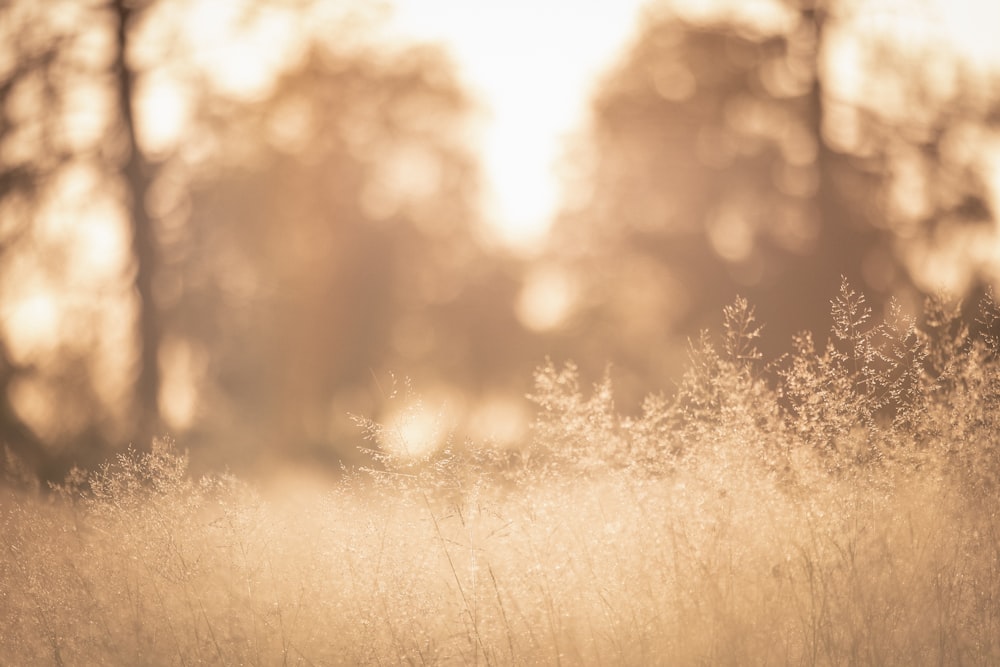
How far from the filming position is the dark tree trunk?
1119 cm

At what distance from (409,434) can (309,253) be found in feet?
38.8

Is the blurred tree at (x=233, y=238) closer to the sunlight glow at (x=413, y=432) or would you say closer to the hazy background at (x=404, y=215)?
the hazy background at (x=404, y=215)

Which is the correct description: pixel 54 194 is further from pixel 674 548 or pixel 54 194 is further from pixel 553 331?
pixel 674 548

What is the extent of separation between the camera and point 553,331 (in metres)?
14.2

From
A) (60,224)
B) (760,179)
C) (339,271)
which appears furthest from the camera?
(339,271)

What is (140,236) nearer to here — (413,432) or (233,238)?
(233,238)

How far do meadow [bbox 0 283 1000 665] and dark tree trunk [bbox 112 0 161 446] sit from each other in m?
7.31

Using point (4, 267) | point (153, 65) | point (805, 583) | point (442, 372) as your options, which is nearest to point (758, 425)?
point (805, 583)

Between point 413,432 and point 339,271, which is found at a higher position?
point 339,271

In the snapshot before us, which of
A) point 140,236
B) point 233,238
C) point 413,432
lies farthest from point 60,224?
point 413,432

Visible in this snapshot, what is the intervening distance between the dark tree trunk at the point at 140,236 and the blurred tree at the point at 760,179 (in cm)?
597

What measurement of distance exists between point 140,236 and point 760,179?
27.8 ft

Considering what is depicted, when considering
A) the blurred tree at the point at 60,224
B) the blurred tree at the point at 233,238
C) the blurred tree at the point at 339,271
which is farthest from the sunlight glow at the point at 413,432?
the blurred tree at the point at 339,271

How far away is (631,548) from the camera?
3.69m
